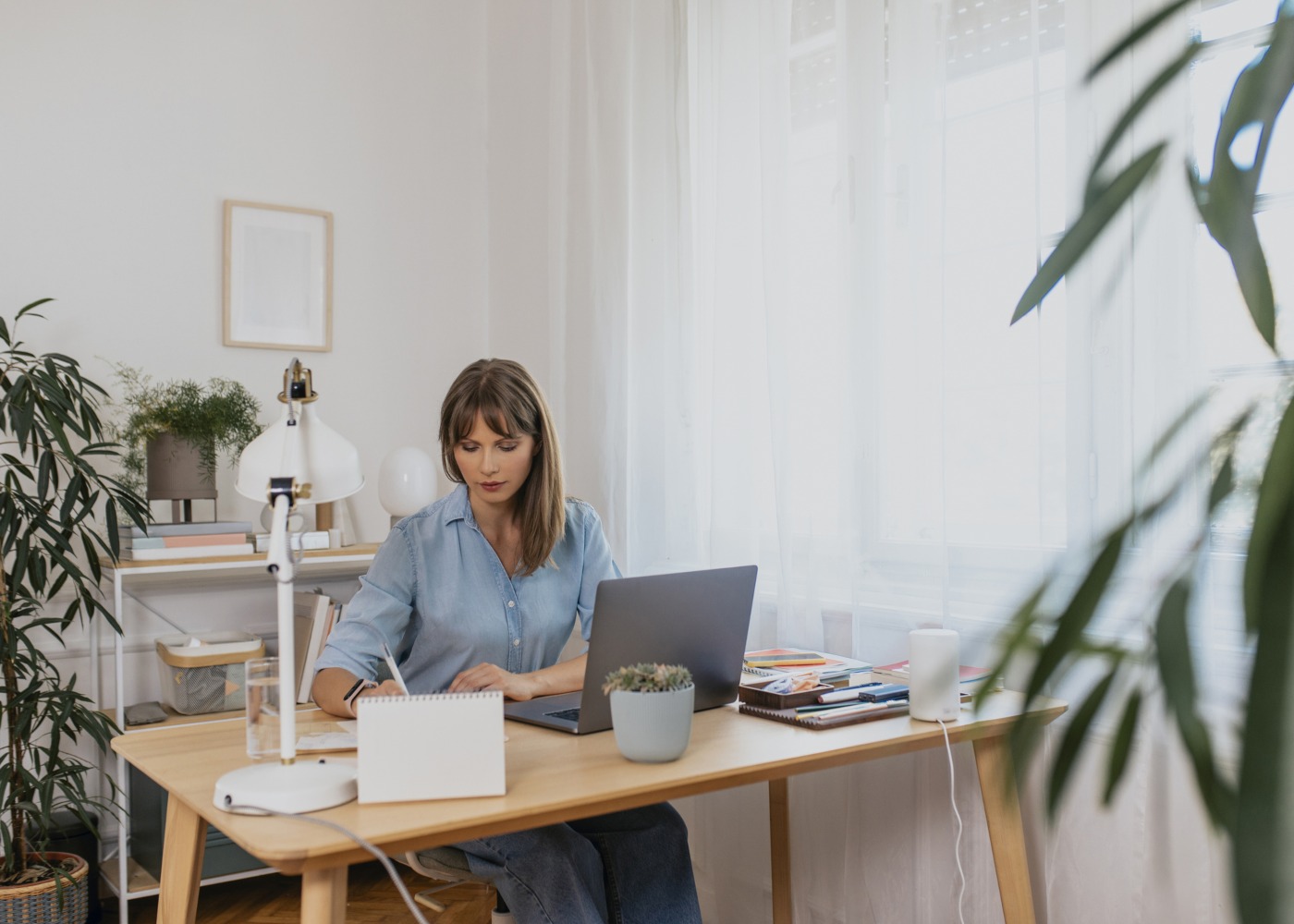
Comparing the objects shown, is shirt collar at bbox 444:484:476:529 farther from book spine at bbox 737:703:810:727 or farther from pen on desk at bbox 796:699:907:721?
pen on desk at bbox 796:699:907:721

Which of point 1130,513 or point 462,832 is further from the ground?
point 1130,513

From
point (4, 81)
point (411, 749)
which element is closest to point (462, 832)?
point (411, 749)

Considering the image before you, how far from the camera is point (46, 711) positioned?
8.14 feet

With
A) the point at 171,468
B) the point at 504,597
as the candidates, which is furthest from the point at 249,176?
the point at 504,597

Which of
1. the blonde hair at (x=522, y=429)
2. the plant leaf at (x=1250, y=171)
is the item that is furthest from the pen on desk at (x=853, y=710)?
the plant leaf at (x=1250, y=171)

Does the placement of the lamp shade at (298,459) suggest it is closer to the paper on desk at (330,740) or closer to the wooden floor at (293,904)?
the paper on desk at (330,740)

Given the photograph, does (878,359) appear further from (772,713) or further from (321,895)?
(321,895)

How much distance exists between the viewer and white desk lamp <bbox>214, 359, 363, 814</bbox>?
1.24 metres

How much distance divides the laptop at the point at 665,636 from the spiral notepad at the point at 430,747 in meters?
0.25

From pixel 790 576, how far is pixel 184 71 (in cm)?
219

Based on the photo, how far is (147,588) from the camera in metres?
2.97

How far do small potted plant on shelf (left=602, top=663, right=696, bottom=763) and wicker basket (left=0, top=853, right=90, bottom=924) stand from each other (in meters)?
1.67

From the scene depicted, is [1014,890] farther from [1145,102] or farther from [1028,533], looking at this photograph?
[1145,102]

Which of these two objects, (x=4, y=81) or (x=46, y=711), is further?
(x=4, y=81)
